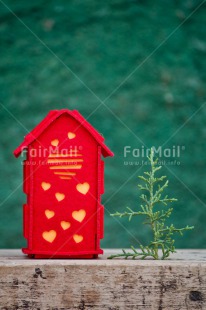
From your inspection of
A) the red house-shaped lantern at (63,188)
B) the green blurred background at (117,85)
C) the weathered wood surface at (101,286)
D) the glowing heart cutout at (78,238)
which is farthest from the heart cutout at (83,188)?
the green blurred background at (117,85)

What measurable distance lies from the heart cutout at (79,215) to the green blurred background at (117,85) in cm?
63

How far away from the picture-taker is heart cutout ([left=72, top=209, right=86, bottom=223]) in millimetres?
1457

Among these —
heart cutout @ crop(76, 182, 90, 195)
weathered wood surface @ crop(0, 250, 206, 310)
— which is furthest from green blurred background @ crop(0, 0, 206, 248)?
weathered wood surface @ crop(0, 250, 206, 310)

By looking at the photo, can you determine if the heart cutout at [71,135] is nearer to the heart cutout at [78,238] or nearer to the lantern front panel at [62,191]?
the lantern front panel at [62,191]

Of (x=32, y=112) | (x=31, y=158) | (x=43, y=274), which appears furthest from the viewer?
(x=32, y=112)

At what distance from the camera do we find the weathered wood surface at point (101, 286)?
4.21ft

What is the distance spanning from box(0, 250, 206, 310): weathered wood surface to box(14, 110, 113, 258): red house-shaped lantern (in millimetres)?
146

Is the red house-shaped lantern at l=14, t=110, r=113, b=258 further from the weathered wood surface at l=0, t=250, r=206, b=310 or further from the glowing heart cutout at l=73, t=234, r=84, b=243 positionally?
the weathered wood surface at l=0, t=250, r=206, b=310

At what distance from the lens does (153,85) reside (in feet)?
6.98

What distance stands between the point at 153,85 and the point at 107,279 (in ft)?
A: 3.21

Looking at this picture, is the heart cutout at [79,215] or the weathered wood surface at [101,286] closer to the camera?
the weathered wood surface at [101,286]

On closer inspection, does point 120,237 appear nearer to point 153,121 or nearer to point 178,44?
point 153,121

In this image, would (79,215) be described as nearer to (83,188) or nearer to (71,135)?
(83,188)

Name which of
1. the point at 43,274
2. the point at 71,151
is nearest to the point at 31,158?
the point at 71,151
